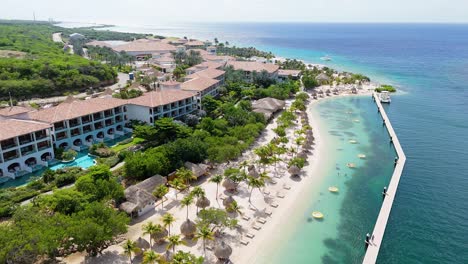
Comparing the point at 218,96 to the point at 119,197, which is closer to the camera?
the point at 119,197

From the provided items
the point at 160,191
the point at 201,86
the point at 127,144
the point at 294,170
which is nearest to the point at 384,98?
the point at 201,86

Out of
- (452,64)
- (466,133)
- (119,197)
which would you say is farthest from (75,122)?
(452,64)

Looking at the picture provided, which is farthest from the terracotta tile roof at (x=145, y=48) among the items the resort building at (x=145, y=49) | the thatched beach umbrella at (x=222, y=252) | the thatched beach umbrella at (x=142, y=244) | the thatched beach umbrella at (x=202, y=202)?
the thatched beach umbrella at (x=222, y=252)

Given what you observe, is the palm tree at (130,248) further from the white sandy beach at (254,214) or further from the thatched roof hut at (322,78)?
the thatched roof hut at (322,78)

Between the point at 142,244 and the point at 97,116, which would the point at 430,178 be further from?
the point at 97,116

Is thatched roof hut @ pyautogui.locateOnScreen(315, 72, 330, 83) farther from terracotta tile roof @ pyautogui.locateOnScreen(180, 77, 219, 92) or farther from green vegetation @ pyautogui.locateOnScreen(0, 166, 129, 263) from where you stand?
green vegetation @ pyautogui.locateOnScreen(0, 166, 129, 263)

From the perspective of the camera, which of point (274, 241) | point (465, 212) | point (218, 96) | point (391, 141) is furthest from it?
point (218, 96)

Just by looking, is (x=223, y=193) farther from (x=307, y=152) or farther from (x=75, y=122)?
(x=75, y=122)
